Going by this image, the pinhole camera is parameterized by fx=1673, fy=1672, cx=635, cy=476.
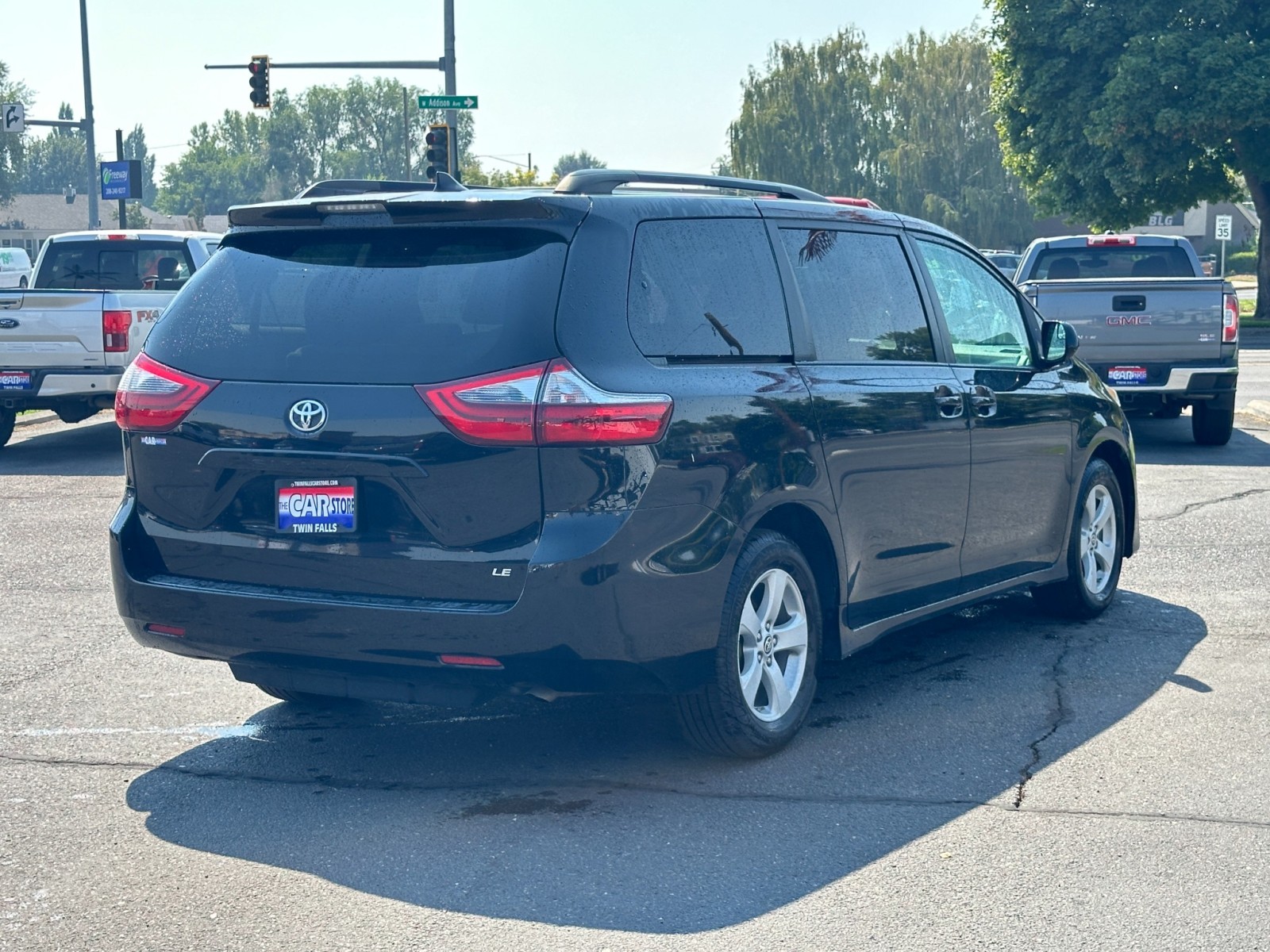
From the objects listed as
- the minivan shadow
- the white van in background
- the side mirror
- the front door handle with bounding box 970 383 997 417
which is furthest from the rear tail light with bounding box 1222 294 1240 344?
the white van in background

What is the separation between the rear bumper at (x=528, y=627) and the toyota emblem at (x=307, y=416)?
49 cm

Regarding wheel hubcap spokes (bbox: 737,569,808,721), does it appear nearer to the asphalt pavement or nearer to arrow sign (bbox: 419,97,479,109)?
the asphalt pavement

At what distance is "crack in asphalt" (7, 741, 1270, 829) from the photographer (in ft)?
15.9

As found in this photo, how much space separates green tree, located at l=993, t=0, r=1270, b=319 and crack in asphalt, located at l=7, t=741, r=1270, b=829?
3127 centimetres

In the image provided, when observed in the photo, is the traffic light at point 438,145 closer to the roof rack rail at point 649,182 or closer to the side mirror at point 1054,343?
the side mirror at point 1054,343

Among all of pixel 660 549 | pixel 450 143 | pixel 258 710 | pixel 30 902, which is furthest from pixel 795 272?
pixel 450 143

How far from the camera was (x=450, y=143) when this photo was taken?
26.0 m

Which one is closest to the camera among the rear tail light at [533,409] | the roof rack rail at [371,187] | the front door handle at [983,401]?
the rear tail light at [533,409]

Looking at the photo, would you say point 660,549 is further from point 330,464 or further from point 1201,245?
point 1201,245

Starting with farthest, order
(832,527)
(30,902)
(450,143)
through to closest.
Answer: (450,143), (832,527), (30,902)

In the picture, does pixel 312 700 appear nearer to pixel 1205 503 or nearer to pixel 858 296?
pixel 858 296

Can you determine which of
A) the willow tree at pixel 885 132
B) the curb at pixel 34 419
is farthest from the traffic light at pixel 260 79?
the willow tree at pixel 885 132

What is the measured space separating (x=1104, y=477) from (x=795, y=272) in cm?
269

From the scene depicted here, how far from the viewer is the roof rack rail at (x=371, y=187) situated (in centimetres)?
554
